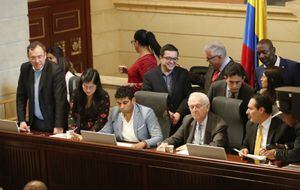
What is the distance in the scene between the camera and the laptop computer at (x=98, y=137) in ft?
24.1

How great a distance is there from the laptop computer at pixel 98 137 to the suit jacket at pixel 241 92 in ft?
3.51

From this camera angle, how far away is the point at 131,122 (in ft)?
25.0

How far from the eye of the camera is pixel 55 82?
816cm

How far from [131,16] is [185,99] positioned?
4767mm

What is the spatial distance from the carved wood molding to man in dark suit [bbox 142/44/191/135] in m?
3.43

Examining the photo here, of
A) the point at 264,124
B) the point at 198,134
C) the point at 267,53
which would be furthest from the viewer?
the point at 267,53

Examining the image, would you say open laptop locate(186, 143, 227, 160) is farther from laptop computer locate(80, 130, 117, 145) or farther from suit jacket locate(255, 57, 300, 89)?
suit jacket locate(255, 57, 300, 89)

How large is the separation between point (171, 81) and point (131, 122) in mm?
878

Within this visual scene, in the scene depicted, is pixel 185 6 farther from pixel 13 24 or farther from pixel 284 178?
pixel 284 178

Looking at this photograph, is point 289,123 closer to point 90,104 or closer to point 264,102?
point 264,102

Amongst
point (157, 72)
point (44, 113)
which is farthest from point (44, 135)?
point (157, 72)

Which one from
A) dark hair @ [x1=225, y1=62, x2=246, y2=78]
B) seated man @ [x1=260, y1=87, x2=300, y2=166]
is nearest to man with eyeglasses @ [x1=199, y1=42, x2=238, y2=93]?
dark hair @ [x1=225, y1=62, x2=246, y2=78]

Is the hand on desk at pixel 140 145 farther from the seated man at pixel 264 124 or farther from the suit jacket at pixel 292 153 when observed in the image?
the suit jacket at pixel 292 153

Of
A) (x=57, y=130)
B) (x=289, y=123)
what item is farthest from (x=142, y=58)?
(x=289, y=123)
